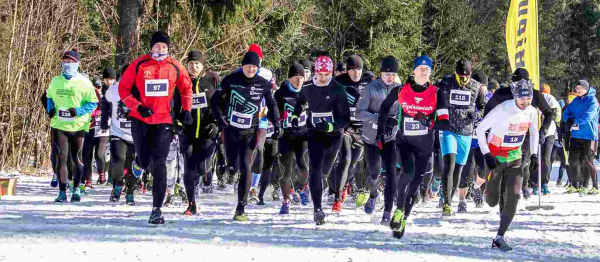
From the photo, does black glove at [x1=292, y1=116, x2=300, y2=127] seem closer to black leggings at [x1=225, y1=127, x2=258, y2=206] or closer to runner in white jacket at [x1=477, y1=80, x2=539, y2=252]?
black leggings at [x1=225, y1=127, x2=258, y2=206]

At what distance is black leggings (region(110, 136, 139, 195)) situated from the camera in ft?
37.1

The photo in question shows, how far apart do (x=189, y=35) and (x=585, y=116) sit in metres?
9.12

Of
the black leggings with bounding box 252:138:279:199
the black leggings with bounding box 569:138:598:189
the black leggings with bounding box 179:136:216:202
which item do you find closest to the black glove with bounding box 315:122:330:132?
the black leggings with bounding box 252:138:279:199

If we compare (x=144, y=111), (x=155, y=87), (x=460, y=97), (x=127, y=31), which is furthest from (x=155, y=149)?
(x=127, y=31)

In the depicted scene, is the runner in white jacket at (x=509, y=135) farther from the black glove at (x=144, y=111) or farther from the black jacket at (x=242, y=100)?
the black glove at (x=144, y=111)

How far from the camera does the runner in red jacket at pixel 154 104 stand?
28.8 feet

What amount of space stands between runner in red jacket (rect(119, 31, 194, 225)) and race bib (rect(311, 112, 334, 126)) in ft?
4.99

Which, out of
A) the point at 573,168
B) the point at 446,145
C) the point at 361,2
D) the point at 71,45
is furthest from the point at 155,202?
the point at 361,2

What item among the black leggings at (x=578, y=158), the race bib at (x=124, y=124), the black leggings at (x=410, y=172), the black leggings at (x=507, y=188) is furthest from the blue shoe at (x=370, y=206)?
the black leggings at (x=578, y=158)

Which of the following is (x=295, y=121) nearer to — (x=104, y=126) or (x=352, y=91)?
(x=352, y=91)

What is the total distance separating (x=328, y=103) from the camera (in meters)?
9.88

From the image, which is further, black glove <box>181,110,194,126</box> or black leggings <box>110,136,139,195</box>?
black leggings <box>110,136,139,195</box>

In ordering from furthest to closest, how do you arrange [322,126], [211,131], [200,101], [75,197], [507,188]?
[75,197], [200,101], [211,131], [322,126], [507,188]

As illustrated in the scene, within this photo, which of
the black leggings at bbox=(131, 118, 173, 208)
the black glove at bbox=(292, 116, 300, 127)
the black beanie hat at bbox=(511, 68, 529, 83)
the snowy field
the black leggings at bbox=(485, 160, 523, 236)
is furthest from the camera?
the black beanie hat at bbox=(511, 68, 529, 83)
